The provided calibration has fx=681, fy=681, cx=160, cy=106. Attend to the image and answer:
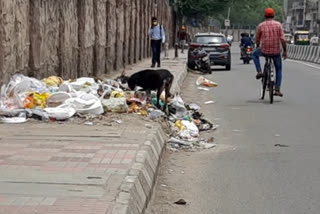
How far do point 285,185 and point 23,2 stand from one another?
6.54 metres

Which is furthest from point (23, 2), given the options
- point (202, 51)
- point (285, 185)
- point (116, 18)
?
point (202, 51)

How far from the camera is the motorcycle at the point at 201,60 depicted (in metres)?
27.5

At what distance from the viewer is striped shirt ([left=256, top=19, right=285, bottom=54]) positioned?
15.0 m

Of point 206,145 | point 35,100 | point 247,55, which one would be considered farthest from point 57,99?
point 247,55

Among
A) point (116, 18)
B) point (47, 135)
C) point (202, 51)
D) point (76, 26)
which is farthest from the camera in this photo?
point (202, 51)

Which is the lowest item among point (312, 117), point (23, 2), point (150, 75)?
point (312, 117)

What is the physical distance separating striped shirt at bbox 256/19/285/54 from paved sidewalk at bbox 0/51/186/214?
564 cm

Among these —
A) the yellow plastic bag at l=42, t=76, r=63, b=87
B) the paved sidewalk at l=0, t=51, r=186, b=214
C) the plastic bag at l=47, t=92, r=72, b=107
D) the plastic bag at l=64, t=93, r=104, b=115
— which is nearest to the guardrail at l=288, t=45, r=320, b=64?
the yellow plastic bag at l=42, t=76, r=63, b=87

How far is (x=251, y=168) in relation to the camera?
841cm

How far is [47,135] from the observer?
29.0ft

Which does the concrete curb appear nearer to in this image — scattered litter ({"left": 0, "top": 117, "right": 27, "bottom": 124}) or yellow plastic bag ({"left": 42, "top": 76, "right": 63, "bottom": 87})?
scattered litter ({"left": 0, "top": 117, "right": 27, "bottom": 124})

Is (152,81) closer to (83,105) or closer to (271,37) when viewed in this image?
(83,105)

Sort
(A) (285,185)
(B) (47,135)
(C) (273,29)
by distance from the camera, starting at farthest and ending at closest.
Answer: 1. (C) (273,29)
2. (B) (47,135)
3. (A) (285,185)

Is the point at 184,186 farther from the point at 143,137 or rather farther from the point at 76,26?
the point at 76,26
